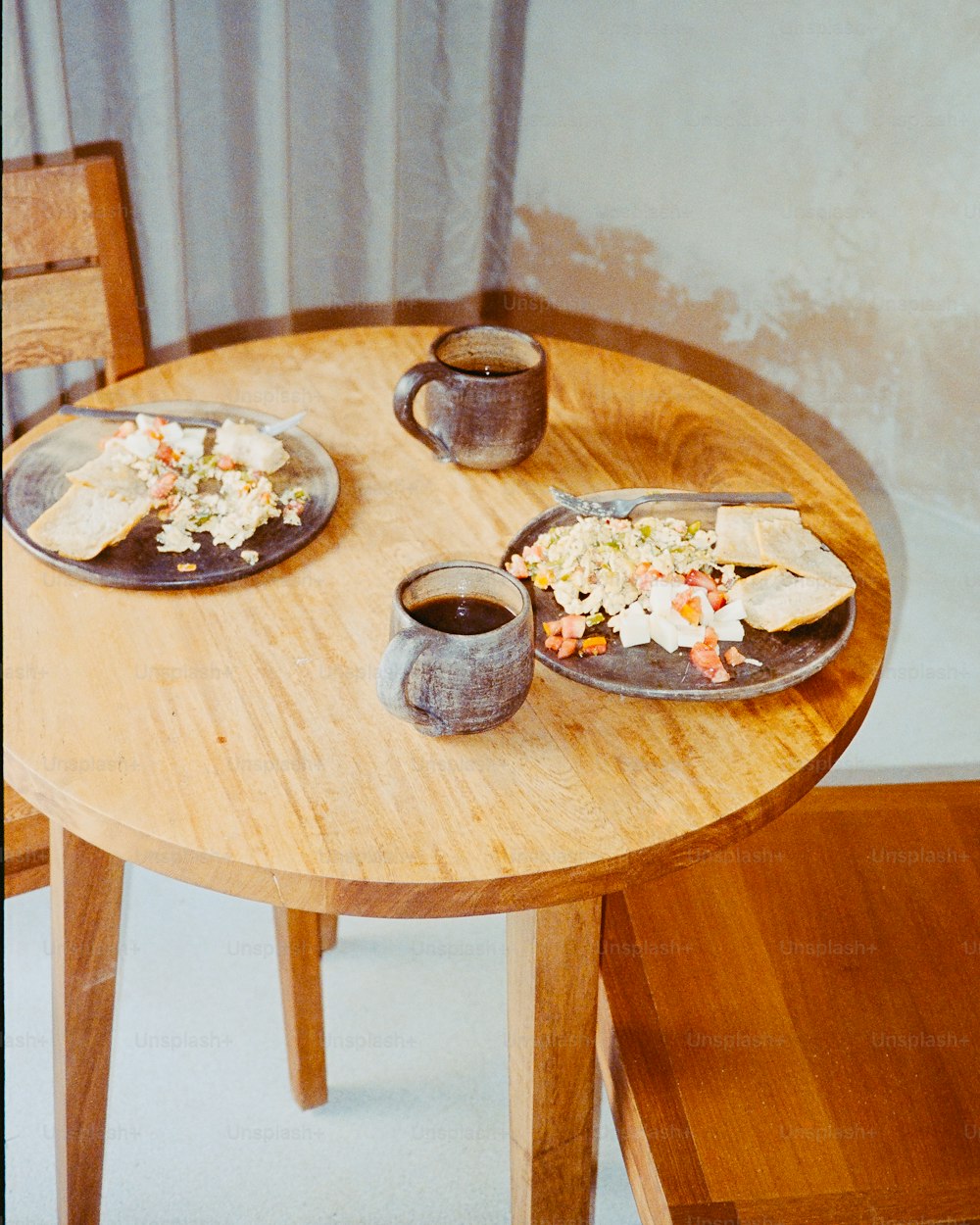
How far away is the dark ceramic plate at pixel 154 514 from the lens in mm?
1110

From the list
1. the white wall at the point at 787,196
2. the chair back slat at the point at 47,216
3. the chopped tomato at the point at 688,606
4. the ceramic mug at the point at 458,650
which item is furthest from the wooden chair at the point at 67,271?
the white wall at the point at 787,196

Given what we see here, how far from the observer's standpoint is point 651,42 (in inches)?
104

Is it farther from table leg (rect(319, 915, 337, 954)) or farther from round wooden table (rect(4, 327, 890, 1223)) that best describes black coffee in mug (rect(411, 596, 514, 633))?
table leg (rect(319, 915, 337, 954))

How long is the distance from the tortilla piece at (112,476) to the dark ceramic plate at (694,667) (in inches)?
16.4

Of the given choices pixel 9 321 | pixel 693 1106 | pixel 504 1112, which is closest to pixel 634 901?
pixel 693 1106

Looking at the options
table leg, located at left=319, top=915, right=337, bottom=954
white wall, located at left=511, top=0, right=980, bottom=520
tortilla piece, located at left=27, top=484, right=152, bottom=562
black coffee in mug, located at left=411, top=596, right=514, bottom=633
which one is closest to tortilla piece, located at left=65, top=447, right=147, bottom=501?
tortilla piece, located at left=27, top=484, right=152, bottom=562

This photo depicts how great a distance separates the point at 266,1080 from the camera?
169 centimetres

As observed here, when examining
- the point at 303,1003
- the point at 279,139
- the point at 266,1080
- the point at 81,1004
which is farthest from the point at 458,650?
the point at 279,139

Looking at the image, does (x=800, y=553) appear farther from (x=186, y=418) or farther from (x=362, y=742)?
(x=186, y=418)

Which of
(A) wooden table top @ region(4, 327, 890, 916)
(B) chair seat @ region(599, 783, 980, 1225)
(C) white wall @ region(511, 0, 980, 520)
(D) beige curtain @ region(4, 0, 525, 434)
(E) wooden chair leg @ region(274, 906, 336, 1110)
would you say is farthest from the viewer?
(C) white wall @ region(511, 0, 980, 520)

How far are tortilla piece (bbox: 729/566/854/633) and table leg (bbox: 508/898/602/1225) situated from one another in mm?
287

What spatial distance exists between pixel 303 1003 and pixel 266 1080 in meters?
0.24

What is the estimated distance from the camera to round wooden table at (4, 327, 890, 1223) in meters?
0.88

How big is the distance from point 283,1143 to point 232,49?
1.86 metres
